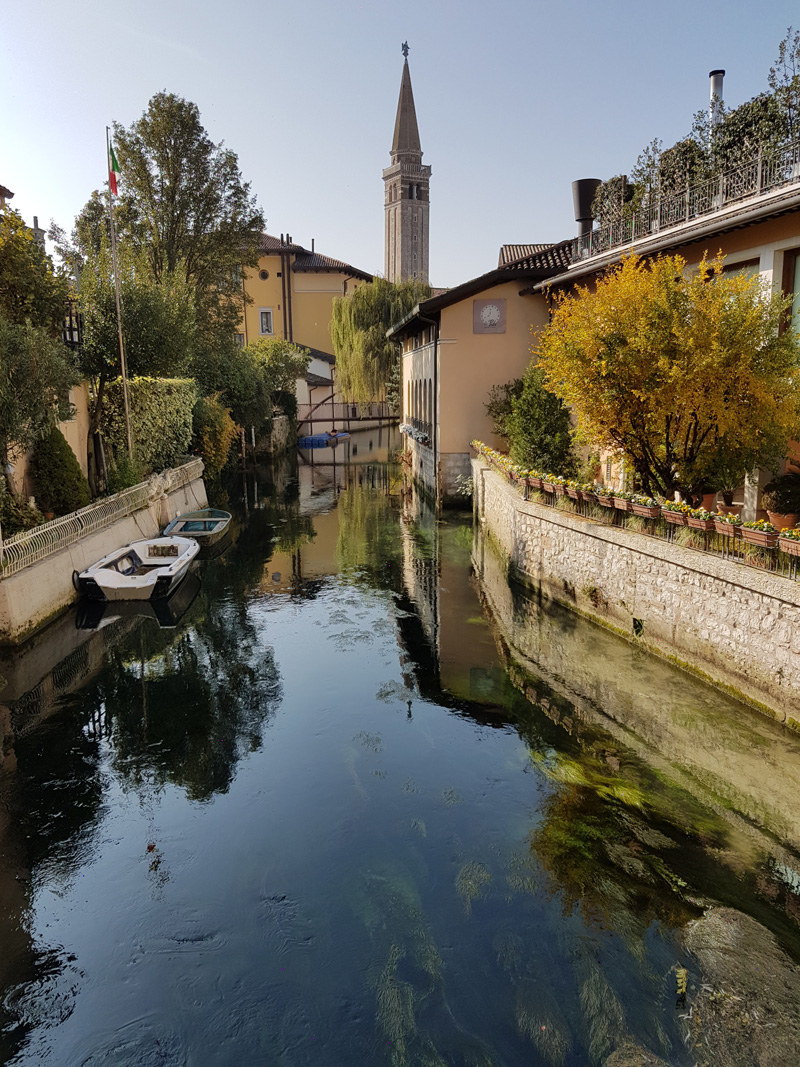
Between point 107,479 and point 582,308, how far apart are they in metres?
14.2

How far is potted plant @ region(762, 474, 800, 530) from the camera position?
12.6 meters

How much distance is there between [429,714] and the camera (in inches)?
452

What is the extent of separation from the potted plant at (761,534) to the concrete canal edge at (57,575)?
1189 centimetres

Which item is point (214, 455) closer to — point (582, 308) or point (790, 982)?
point (582, 308)

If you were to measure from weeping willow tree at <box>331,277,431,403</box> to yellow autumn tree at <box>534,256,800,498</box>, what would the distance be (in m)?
34.6

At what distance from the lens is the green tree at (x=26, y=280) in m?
18.4

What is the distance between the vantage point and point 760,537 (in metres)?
→ 10.0

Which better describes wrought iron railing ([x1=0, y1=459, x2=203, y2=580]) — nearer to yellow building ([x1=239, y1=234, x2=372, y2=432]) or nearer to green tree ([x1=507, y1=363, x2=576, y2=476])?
green tree ([x1=507, y1=363, x2=576, y2=476])

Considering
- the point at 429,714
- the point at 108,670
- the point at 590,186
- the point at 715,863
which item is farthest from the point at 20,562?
the point at 590,186

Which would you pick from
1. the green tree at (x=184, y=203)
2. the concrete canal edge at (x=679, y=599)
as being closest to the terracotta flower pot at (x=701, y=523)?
the concrete canal edge at (x=679, y=599)

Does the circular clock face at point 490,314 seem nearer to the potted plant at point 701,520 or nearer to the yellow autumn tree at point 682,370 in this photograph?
the yellow autumn tree at point 682,370

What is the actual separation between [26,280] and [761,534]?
57.5 feet

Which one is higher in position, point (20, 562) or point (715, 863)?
point (20, 562)

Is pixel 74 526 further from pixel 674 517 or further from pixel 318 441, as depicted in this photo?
pixel 318 441
